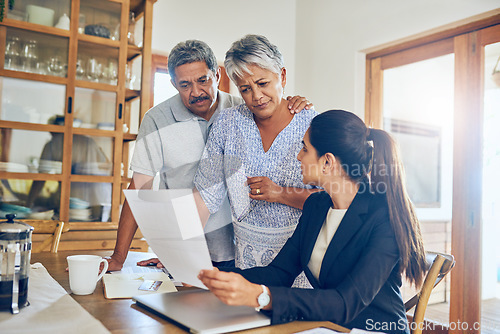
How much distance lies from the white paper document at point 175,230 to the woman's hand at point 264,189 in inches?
15.2

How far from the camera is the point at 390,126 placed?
3.57 meters

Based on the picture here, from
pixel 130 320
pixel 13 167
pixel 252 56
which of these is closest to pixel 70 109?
pixel 13 167

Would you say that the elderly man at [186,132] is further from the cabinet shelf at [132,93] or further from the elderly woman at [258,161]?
the cabinet shelf at [132,93]

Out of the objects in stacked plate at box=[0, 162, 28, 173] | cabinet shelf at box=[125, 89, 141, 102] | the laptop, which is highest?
cabinet shelf at box=[125, 89, 141, 102]

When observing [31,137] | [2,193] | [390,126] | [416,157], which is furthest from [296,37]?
[2,193]

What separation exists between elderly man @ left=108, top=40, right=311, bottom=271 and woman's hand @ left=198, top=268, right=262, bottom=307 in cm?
76

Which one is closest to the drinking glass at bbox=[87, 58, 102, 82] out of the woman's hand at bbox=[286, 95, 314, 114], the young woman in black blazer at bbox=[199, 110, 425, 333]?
the woman's hand at bbox=[286, 95, 314, 114]

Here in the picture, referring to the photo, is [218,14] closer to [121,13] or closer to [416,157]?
[121,13]

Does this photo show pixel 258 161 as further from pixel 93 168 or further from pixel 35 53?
pixel 35 53

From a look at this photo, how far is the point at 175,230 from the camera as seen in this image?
951 millimetres

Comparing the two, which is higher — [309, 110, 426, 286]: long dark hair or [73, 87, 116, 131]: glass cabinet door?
[73, 87, 116, 131]: glass cabinet door

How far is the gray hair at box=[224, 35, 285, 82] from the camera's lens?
139 centimetres

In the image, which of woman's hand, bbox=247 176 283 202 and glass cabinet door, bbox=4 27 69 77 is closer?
woman's hand, bbox=247 176 283 202

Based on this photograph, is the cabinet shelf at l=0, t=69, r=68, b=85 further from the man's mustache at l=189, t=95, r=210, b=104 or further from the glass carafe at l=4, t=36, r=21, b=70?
the man's mustache at l=189, t=95, r=210, b=104
